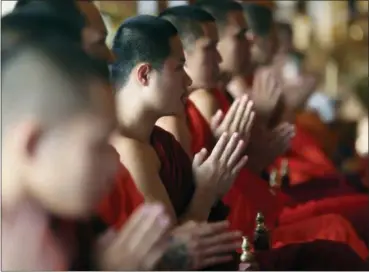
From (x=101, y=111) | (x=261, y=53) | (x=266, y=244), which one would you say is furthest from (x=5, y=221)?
(x=261, y=53)

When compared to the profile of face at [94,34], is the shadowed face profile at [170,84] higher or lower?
lower

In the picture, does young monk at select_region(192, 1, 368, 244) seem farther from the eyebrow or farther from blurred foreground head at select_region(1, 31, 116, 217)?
blurred foreground head at select_region(1, 31, 116, 217)

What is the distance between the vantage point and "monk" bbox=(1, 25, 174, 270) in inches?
27.9

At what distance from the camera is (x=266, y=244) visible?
96 centimetres

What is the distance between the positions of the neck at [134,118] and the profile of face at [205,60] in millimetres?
89

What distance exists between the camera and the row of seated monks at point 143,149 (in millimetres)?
713

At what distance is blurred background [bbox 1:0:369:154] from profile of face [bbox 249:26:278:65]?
0.07 meters

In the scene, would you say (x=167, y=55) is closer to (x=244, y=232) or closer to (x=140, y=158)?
(x=140, y=158)

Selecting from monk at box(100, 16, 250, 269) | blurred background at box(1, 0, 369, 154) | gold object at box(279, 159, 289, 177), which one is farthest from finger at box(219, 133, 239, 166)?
blurred background at box(1, 0, 369, 154)

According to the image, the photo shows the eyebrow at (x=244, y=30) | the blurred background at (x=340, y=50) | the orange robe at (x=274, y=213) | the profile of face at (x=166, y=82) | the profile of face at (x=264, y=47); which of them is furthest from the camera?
the blurred background at (x=340, y=50)

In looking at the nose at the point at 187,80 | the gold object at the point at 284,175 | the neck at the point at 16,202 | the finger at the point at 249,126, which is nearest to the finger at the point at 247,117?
the finger at the point at 249,126

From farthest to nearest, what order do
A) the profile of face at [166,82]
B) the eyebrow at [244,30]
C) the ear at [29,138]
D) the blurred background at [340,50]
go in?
the blurred background at [340,50]
the eyebrow at [244,30]
the profile of face at [166,82]
the ear at [29,138]

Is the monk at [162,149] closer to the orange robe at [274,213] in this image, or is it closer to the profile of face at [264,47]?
the orange robe at [274,213]

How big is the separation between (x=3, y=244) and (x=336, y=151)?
1.00 metres
